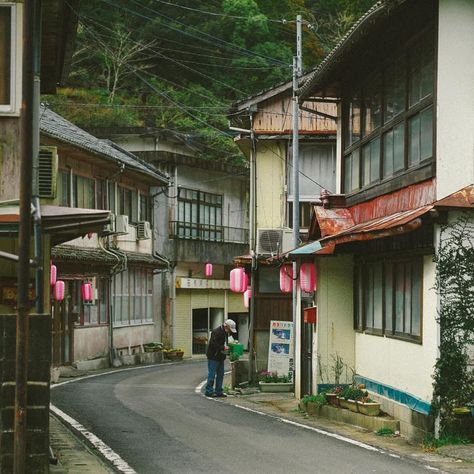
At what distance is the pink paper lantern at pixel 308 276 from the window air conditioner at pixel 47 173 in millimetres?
8844

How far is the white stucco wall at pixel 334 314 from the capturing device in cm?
2088

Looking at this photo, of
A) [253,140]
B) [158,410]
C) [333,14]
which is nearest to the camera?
[158,410]

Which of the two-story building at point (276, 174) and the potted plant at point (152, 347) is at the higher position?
the two-story building at point (276, 174)

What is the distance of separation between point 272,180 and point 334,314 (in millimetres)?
10111

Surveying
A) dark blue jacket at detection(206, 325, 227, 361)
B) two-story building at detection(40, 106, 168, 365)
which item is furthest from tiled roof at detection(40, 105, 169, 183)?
dark blue jacket at detection(206, 325, 227, 361)

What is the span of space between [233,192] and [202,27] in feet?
30.3

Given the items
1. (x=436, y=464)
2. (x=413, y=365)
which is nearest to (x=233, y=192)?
(x=413, y=365)

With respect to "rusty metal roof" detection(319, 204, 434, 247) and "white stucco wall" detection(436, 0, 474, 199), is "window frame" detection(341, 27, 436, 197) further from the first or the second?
"rusty metal roof" detection(319, 204, 434, 247)

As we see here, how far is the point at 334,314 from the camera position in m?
21.0

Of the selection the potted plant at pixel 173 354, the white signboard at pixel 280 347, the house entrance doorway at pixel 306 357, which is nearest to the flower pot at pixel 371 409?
the house entrance doorway at pixel 306 357

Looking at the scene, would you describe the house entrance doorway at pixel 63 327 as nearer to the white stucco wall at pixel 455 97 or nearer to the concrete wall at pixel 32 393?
the white stucco wall at pixel 455 97

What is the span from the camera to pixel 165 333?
47031mm

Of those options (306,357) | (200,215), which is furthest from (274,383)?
(200,215)

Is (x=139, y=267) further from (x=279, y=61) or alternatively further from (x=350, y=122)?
(x=350, y=122)
